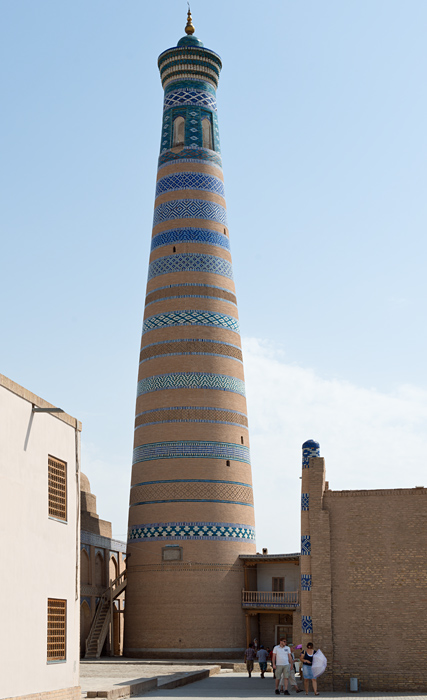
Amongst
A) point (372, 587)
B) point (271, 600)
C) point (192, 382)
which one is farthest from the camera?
point (192, 382)

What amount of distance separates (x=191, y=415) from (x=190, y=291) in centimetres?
426

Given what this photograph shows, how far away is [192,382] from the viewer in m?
29.5

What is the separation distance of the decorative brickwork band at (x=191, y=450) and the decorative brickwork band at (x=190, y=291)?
4.98 m

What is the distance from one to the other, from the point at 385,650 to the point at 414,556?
1.87 metres

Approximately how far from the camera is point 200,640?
27484 mm

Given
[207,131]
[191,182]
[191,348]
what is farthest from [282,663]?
[207,131]

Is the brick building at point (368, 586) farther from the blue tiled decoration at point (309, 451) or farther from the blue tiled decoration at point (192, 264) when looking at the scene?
the blue tiled decoration at point (192, 264)

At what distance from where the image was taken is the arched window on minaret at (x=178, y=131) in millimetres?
32219

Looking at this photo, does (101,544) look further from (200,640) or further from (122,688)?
(122,688)

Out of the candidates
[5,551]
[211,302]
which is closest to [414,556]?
[5,551]

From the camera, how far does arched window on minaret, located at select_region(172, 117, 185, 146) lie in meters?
32.2

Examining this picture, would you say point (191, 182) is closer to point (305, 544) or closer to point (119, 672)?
point (305, 544)

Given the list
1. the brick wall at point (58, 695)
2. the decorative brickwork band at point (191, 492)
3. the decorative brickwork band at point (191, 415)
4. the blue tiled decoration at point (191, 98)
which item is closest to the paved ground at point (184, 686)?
the brick wall at point (58, 695)

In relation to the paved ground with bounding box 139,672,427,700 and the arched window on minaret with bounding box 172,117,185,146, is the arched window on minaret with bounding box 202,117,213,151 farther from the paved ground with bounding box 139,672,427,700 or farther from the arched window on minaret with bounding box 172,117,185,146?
the paved ground with bounding box 139,672,427,700
